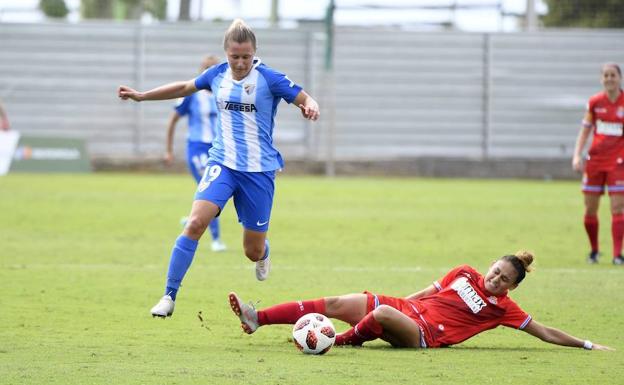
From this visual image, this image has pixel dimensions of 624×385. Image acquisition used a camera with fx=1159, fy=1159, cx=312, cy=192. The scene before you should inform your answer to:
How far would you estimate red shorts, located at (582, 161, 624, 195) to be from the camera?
46.5 feet

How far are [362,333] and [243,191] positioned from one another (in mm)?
1585

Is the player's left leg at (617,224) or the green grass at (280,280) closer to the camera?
the green grass at (280,280)

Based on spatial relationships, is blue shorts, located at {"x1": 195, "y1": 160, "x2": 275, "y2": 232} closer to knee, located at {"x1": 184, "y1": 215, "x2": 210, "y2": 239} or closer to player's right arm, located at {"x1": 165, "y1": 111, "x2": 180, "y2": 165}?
knee, located at {"x1": 184, "y1": 215, "x2": 210, "y2": 239}

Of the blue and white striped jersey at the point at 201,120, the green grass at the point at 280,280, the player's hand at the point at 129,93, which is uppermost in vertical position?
the player's hand at the point at 129,93

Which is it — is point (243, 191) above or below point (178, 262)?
above

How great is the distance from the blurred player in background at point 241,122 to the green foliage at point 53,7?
33.0 metres

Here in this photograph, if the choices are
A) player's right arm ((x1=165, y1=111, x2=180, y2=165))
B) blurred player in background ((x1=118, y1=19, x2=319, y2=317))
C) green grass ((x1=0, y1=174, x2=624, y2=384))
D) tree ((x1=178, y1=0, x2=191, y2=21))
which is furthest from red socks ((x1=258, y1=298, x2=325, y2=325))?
tree ((x1=178, y1=0, x2=191, y2=21))

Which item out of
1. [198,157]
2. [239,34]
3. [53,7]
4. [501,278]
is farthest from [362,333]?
[53,7]

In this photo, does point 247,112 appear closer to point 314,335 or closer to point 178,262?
point 178,262

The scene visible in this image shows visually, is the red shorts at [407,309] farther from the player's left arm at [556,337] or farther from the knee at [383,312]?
the player's left arm at [556,337]

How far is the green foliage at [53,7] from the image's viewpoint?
134 feet

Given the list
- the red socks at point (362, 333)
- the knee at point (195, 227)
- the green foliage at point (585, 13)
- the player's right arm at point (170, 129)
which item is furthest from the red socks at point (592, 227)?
the green foliage at point (585, 13)

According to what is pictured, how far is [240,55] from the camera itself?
8922 mm

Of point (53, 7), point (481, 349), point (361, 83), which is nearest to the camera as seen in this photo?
point (481, 349)
